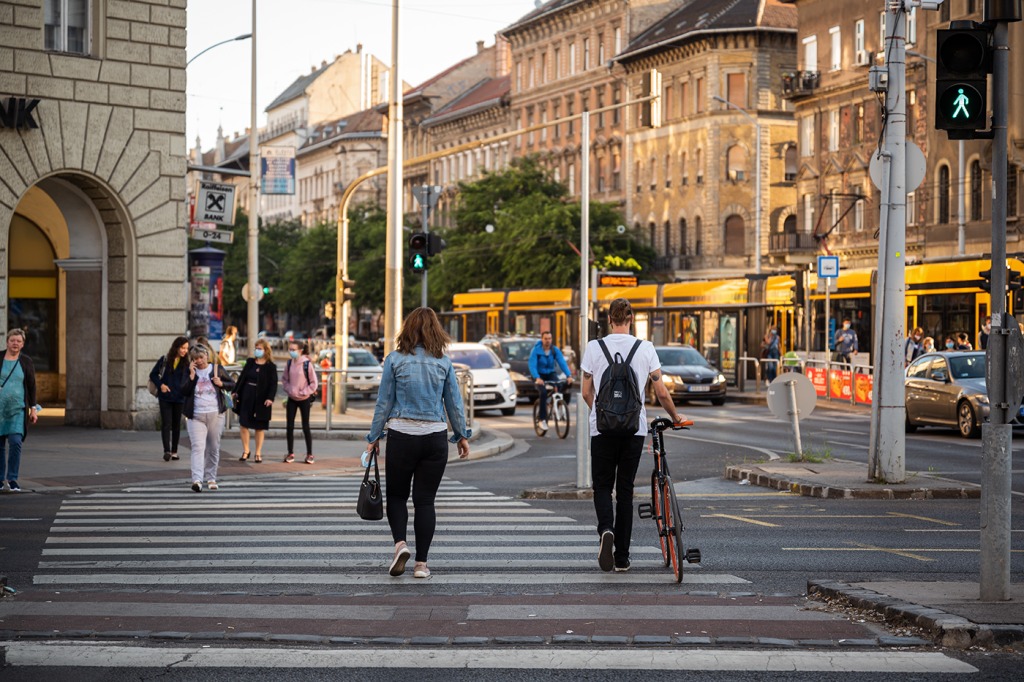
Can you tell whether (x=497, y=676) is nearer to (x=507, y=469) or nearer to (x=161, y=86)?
(x=507, y=469)

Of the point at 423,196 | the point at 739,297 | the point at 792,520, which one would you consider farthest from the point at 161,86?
the point at 739,297

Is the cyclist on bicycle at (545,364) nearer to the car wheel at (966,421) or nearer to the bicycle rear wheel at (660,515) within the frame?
the car wheel at (966,421)

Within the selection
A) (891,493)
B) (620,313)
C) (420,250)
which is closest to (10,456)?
(891,493)

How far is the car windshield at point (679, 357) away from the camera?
43.0 meters

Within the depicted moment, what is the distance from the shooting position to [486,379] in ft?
125

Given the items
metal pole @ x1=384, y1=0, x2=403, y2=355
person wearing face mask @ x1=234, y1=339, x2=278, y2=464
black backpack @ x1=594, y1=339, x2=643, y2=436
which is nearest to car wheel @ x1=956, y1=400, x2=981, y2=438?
metal pole @ x1=384, y1=0, x2=403, y2=355

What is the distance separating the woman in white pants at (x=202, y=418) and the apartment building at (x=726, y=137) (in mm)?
63449

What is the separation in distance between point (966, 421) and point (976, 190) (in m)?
32.0

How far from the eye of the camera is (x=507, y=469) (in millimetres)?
22516

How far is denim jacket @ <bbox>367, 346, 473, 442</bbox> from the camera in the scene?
1100 centimetres

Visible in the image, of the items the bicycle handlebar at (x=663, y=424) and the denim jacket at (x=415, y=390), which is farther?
the bicycle handlebar at (x=663, y=424)

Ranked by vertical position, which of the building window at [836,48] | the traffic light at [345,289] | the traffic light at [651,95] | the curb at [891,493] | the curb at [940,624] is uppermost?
the building window at [836,48]

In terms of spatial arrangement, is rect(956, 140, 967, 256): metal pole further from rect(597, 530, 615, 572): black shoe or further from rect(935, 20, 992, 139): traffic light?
rect(935, 20, 992, 139): traffic light

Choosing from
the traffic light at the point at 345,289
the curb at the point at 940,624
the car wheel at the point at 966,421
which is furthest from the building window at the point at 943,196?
the curb at the point at 940,624
